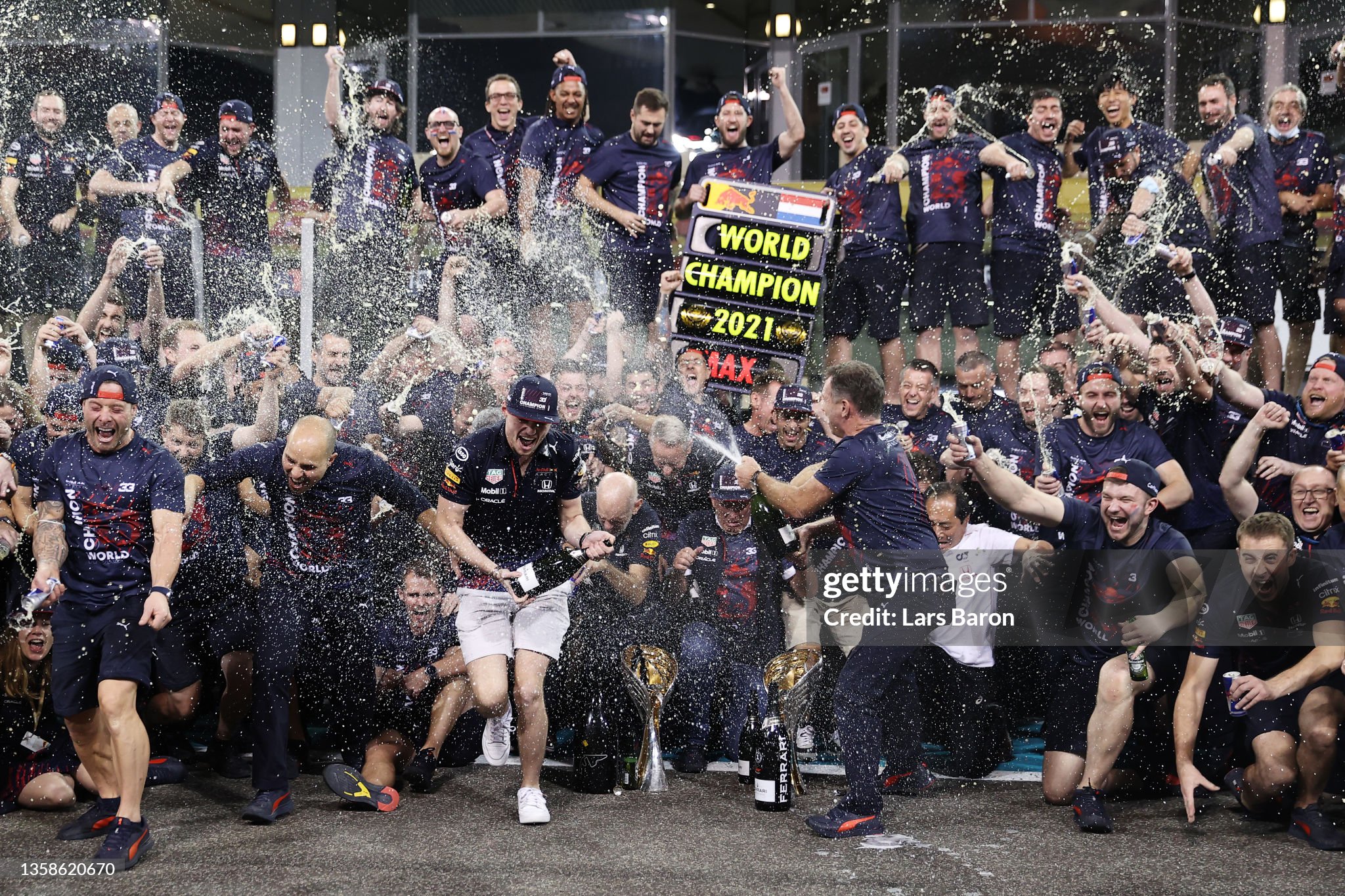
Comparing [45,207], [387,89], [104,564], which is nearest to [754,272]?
[387,89]

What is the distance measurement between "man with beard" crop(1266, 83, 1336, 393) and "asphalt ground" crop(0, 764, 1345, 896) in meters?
3.95

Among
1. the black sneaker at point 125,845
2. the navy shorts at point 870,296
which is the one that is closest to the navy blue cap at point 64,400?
the black sneaker at point 125,845

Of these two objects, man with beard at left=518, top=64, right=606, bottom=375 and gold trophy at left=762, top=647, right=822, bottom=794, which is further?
man with beard at left=518, top=64, right=606, bottom=375

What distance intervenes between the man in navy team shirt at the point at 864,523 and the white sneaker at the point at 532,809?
3.89 feet

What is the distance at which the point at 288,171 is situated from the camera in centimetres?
1518

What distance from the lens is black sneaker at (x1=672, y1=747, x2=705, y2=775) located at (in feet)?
22.4

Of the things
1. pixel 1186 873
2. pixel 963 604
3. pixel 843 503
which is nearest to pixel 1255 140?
pixel 963 604

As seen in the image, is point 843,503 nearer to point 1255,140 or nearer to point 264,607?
point 264,607

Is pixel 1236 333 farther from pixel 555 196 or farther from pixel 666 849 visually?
pixel 555 196

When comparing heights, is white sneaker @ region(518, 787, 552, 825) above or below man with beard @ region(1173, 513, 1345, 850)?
below

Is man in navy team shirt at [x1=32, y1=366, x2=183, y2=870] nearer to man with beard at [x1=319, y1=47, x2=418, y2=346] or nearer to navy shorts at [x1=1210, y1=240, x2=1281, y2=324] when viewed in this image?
man with beard at [x1=319, y1=47, x2=418, y2=346]

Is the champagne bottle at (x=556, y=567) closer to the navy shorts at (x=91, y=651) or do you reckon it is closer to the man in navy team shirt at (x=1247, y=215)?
the navy shorts at (x=91, y=651)

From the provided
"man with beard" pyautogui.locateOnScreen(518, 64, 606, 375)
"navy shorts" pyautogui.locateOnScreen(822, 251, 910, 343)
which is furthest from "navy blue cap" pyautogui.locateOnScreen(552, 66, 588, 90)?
"navy shorts" pyautogui.locateOnScreen(822, 251, 910, 343)

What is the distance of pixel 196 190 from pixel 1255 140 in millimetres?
7247
